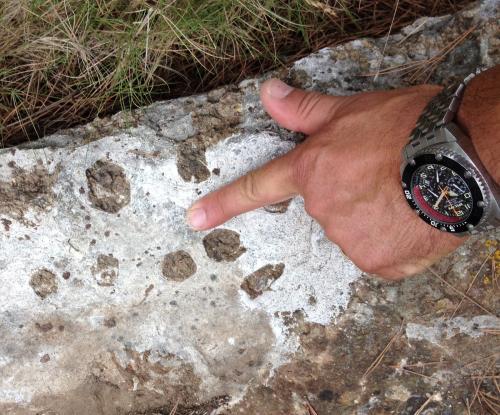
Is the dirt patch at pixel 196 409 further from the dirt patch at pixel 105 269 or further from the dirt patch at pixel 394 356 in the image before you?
the dirt patch at pixel 105 269

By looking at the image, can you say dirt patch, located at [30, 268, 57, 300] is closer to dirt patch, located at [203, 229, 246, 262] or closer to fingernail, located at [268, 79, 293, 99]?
dirt patch, located at [203, 229, 246, 262]

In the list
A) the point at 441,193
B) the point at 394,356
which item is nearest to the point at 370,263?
the point at 441,193

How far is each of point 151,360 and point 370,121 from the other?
46.1 inches

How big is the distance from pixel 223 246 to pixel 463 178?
888 mm

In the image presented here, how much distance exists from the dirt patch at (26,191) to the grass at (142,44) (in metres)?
0.25

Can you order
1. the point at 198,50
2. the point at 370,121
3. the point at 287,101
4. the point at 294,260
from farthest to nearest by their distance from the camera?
the point at 198,50 < the point at 294,260 < the point at 287,101 < the point at 370,121

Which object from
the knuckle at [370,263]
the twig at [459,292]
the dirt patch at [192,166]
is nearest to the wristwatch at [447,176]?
the knuckle at [370,263]

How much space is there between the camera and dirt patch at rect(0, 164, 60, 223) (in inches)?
79.2

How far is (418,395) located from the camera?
2.15 meters

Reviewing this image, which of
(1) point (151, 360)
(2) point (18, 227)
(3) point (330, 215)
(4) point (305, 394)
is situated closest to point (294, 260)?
(3) point (330, 215)

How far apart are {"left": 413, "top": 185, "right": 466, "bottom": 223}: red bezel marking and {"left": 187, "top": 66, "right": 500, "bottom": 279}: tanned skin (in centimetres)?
7

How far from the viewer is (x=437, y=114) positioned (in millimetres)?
1533

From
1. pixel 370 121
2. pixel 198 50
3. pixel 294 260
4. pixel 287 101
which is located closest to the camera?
pixel 370 121

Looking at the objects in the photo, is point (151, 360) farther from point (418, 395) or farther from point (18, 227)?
point (418, 395)
